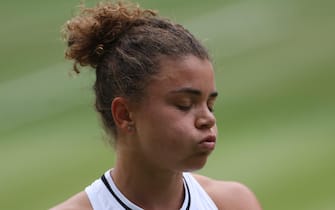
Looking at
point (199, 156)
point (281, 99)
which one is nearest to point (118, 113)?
point (199, 156)

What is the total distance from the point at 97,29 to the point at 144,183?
0.48m

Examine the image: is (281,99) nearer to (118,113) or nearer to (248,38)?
(248,38)

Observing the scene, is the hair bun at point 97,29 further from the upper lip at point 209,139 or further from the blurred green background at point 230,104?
the blurred green background at point 230,104

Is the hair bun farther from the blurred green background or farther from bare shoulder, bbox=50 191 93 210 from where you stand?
the blurred green background

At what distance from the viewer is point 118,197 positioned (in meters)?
3.00

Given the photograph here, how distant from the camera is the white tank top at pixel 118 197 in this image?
9.75ft

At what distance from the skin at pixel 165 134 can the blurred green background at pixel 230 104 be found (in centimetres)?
231

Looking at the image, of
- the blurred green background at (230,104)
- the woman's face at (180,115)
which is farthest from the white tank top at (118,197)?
the blurred green background at (230,104)

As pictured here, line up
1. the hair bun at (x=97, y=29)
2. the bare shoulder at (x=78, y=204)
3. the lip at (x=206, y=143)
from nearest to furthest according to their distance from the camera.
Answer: the lip at (x=206, y=143) → the bare shoulder at (x=78, y=204) → the hair bun at (x=97, y=29)

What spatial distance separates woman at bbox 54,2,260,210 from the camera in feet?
9.39

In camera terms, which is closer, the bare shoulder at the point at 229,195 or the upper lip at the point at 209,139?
the upper lip at the point at 209,139

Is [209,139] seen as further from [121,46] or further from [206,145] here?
[121,46]

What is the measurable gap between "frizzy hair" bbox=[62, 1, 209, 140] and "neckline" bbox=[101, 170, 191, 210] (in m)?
0.16

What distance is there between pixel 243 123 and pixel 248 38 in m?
1.60
